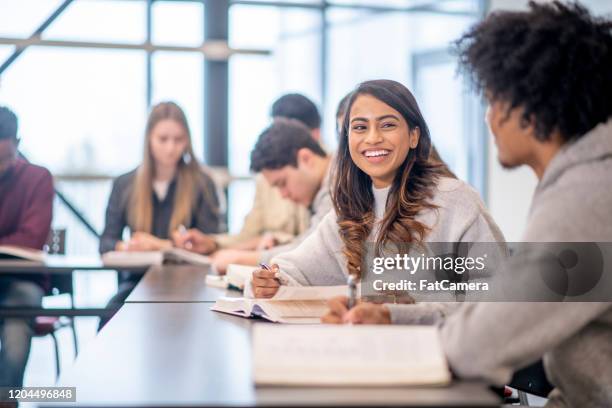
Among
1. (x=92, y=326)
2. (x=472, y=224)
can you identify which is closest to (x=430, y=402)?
(x=472, y=224)

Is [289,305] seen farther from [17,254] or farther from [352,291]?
[17,254]

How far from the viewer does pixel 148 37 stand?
6020mm

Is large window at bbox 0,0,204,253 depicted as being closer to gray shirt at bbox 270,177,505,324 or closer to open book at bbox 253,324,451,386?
gray shirt at bbox 270,177,505,324

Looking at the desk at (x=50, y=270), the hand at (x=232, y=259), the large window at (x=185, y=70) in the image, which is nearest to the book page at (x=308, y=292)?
the hand at (x=232, y=259)

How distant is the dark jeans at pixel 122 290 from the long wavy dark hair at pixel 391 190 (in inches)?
63.9

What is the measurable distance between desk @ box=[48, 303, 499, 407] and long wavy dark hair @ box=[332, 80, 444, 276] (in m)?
0.45

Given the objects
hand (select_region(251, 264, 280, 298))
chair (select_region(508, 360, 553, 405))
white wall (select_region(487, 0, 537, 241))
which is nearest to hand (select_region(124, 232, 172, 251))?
hand (select_region(251, 264, 280, 298))

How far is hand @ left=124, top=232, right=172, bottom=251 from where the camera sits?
388 cm

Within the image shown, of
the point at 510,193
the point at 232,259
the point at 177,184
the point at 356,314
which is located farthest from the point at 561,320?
the point at 510,193

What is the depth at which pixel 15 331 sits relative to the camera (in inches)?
139

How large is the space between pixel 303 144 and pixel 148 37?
2.89 meters

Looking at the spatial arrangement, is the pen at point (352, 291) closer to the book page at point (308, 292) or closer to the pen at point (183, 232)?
the book page at point (308, 292)

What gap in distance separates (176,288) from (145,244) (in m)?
1.13

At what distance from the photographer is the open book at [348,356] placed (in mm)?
1329
